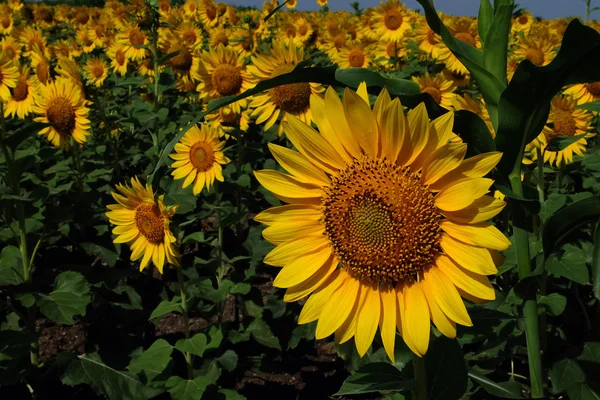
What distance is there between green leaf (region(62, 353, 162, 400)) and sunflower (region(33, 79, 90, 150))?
1.82m

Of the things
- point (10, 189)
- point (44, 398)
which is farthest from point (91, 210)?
point (44, 398)

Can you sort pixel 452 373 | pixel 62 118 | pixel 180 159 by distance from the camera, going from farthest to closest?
pixel 62 118
pixel 180 159
pixel 452 373

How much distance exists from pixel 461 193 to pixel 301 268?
460 millimetres

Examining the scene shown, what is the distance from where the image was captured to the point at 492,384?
5.22 ft

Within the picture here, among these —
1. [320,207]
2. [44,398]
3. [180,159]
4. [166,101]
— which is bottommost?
[44,398]

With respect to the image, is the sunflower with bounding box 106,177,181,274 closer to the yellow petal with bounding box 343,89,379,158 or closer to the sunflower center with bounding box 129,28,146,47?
the yellow petal with bounding box 343,89,379,158

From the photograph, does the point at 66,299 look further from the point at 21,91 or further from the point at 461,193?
the point at 21,91

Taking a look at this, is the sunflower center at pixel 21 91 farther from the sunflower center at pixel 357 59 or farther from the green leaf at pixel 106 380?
the sunflower center at pixel 357 59

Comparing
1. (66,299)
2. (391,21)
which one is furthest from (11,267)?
(391,21)

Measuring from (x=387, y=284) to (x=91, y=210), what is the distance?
2.72 metres

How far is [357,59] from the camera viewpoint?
6.29 meters

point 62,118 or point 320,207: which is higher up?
point 62,118

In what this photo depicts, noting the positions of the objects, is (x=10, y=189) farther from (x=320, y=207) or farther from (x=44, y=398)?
(x=320, y=207)

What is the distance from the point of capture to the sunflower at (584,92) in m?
4.15
